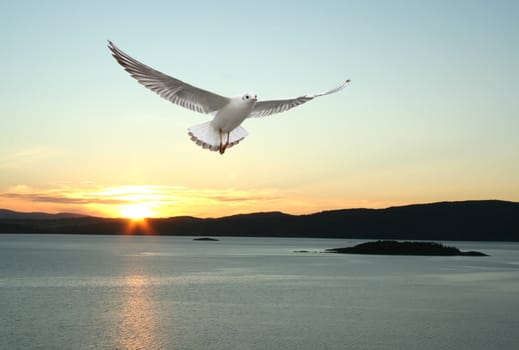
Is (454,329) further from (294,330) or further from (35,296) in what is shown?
(35,296)

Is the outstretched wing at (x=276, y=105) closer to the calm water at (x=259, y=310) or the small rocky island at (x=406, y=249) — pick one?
the calm water at (x=259, y=310)

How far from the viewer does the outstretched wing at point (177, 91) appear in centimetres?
792

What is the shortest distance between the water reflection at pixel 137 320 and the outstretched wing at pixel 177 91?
25.9m

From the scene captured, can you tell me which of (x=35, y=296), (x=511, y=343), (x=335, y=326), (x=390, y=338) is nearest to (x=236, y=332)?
(x=335, y=326)

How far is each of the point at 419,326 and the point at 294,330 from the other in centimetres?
754

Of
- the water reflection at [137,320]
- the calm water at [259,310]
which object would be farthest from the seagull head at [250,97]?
the water reflection at [137,320]

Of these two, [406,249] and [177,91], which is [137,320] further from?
[406,249]

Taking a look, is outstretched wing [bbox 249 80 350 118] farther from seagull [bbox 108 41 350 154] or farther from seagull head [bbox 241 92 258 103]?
seagull head [bbox 241 92 258 103]

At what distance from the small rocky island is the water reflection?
5148 centimetres

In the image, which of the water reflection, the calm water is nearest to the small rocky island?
the calm water

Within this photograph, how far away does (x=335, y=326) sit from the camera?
37.9 m

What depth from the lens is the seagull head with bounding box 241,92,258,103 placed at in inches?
309

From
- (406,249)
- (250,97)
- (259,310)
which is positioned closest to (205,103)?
(250,97)

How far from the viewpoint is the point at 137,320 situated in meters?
42.5
